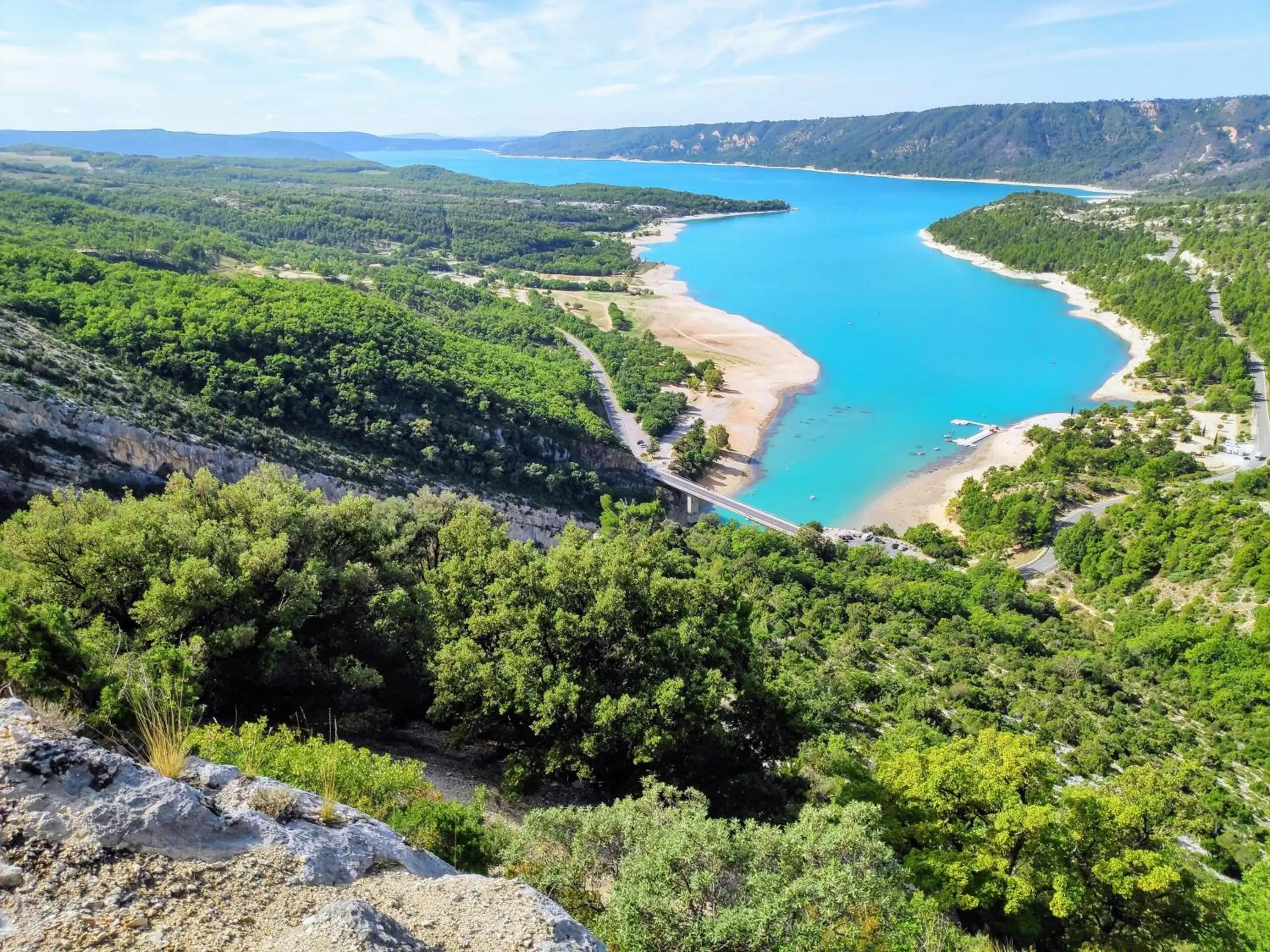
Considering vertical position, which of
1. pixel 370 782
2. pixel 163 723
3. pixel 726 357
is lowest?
pixel 726 357

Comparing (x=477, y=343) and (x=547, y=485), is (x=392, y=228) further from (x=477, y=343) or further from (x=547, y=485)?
(x=547, y=485)

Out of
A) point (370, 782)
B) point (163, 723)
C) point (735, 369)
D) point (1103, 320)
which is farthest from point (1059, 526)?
point (1103, 320)

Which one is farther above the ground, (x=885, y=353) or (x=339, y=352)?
(x=339, y=352)

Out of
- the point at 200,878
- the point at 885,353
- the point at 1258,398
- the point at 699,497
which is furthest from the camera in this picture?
the point at 885,353

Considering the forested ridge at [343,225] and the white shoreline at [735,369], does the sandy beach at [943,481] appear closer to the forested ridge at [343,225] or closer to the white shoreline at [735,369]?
the white shoreline at [735,369]

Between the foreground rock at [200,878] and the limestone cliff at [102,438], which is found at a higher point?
the foreground rock at [200,878]

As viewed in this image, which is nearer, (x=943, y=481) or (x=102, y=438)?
(x=102, y=438)

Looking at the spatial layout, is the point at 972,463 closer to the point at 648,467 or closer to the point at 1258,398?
the point at 648,467

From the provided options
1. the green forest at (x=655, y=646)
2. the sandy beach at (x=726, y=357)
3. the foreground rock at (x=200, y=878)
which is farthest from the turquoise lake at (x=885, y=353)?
the foreground rock at (x=200, y=878)
